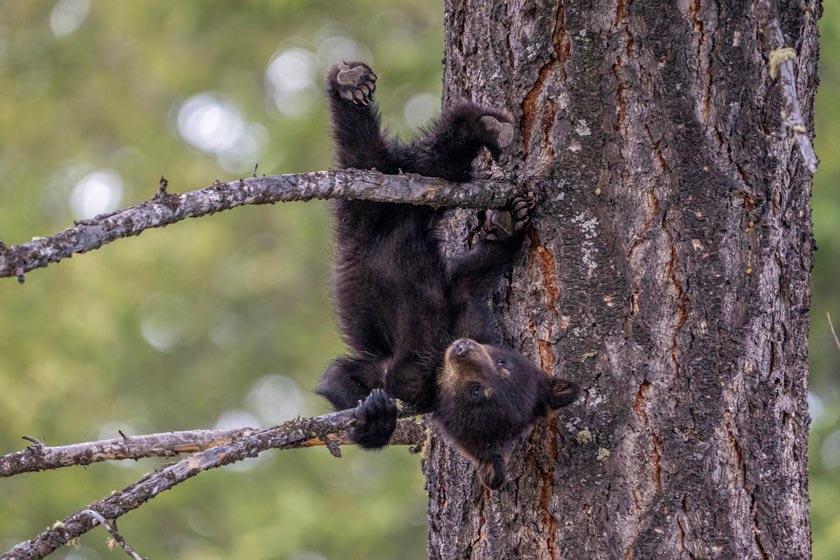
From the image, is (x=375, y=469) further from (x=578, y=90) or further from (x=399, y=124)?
(x=578, y=90)

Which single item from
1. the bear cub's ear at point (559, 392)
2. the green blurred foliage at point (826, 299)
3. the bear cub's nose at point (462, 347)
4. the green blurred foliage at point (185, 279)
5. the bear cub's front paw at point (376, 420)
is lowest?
the bear cub's ear at point (559, 392)

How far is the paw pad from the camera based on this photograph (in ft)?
14.7

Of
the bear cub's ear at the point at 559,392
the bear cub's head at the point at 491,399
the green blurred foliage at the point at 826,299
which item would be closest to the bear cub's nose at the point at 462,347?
the bear cub's head at the point at 491,399

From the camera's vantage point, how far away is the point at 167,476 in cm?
313

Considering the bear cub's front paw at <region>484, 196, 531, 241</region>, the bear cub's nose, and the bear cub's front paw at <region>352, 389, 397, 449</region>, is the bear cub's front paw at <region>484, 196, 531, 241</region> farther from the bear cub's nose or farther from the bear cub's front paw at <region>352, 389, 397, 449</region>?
the bear cub's front paw at <region>352, 389, 397, 449</region>

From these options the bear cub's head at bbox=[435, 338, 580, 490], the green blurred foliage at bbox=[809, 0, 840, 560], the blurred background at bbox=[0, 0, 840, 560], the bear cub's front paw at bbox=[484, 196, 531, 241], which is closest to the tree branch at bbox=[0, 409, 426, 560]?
the bear cub's head at bbox=[435, 338, 580, 490]

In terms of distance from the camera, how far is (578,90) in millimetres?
3867

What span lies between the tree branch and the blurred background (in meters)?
7.98

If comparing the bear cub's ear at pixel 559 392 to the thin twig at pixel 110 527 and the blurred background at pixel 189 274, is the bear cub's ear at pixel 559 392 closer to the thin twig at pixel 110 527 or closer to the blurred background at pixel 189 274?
the thin twig at pixel 110 527

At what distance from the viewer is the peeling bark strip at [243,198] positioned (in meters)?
2.51

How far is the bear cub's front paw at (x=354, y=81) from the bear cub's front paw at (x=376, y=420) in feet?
4.08

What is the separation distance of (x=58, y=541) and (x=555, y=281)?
5.86 feet

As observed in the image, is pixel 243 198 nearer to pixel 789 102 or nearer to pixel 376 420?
pixel 376 420

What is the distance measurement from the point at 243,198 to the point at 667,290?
56.4 inches
